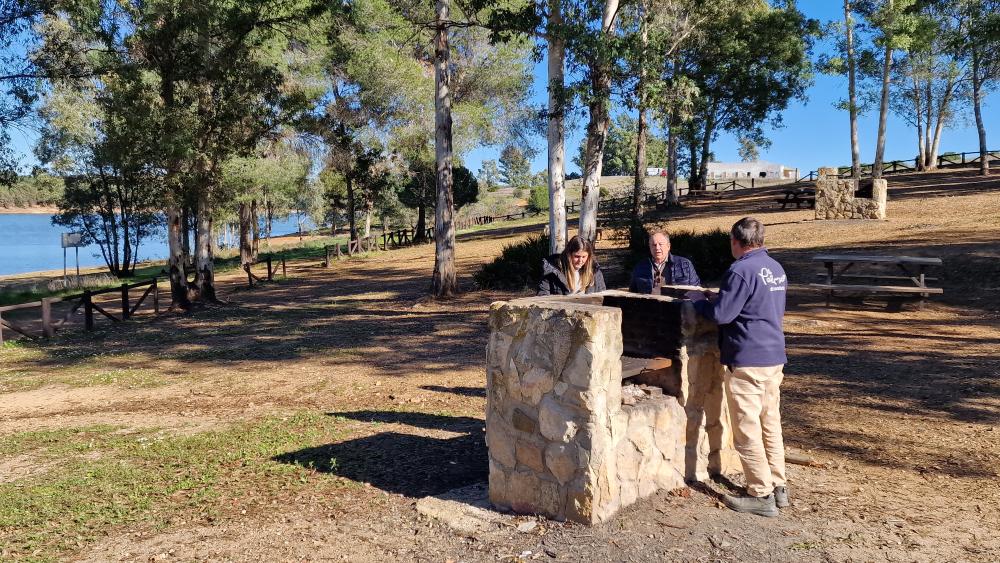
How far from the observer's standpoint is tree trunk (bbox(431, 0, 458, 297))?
15578 millimetres

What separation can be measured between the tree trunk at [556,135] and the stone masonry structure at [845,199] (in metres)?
11.3

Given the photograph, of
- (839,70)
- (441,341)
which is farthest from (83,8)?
(839,70)

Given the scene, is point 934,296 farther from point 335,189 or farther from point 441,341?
point 335,189

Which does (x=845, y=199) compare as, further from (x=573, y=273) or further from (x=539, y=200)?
(x=539, y=200)

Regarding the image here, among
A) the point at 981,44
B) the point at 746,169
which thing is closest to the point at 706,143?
the point at 981,44

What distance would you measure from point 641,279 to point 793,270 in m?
10.5

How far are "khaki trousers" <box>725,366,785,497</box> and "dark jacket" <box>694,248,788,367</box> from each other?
Result: 0.09 metres

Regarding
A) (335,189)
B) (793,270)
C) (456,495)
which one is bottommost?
(456,495)

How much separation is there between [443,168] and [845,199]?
1240 centimetres

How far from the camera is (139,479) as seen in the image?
549 cm

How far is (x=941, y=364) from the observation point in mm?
8109

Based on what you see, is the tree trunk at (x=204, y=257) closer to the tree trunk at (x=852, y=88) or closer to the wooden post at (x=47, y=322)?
the wooden post at (x=47, y=322)

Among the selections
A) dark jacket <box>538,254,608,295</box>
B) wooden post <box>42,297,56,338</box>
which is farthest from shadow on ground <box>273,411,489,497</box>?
wooden post <box>42,297,56,338</box>

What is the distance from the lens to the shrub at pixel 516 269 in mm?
16469
